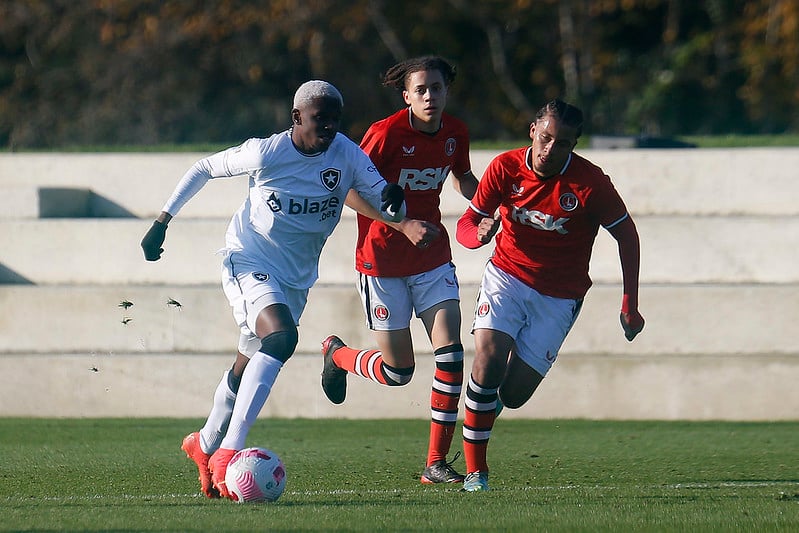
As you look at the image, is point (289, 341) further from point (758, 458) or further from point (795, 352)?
point (795, 352)

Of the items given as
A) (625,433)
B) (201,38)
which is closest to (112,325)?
(625,433)

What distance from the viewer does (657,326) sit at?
12055mm

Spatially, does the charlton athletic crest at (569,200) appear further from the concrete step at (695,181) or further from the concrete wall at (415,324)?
the concrete step at (695,181)

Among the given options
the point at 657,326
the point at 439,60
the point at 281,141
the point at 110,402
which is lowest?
the point at 110,402

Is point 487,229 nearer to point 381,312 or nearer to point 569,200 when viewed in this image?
point 569,200

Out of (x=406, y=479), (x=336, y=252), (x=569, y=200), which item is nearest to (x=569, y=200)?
(x=569, y=200)

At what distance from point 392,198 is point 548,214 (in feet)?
3.04

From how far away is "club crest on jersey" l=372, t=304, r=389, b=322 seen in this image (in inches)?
317

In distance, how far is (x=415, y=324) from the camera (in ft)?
40.4

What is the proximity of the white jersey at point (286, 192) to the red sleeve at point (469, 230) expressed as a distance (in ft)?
1.56

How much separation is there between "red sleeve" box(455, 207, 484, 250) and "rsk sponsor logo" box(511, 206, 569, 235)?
22 cm

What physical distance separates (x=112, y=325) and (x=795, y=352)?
6.15 meters

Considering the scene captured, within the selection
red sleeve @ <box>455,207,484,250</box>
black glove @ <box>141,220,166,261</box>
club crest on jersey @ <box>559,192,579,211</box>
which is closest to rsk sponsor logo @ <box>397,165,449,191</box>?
red sleeve @ <box>455,207,484,250</box>

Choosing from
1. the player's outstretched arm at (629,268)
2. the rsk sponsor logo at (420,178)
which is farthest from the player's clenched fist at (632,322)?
the rsk sponsor logo at (420,178)
